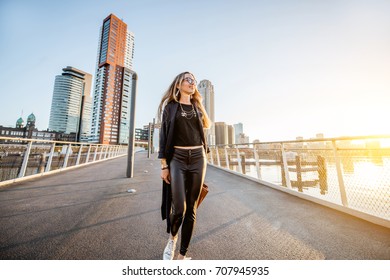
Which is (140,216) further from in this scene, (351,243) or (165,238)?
(351,243)

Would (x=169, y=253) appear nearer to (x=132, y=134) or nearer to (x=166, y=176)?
(x=166, y=176)

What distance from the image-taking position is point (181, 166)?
4.76 ft

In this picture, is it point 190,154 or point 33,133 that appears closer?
point 190,154

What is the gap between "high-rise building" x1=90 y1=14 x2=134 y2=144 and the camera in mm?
83625

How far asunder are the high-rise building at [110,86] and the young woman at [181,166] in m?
90.9

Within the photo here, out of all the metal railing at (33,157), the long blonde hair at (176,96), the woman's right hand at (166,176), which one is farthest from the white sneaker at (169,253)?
the metal railing at (33,157)

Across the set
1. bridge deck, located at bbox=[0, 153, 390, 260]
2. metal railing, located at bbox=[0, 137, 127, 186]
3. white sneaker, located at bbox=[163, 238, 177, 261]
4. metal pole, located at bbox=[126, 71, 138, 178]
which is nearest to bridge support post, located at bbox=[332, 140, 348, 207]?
bridge deck, located at bbox=[0, 153, 390, 260]

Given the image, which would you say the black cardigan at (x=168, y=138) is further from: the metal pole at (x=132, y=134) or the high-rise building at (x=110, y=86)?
the high-rise building at (x=110, y=86)

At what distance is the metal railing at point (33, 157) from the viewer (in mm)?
4613

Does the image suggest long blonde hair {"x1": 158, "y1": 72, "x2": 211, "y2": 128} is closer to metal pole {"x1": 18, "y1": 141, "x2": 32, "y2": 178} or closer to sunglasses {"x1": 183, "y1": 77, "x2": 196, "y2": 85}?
sunglasses {"x1": 183, "y1": 77, "x2": 196, "y2": 85}
